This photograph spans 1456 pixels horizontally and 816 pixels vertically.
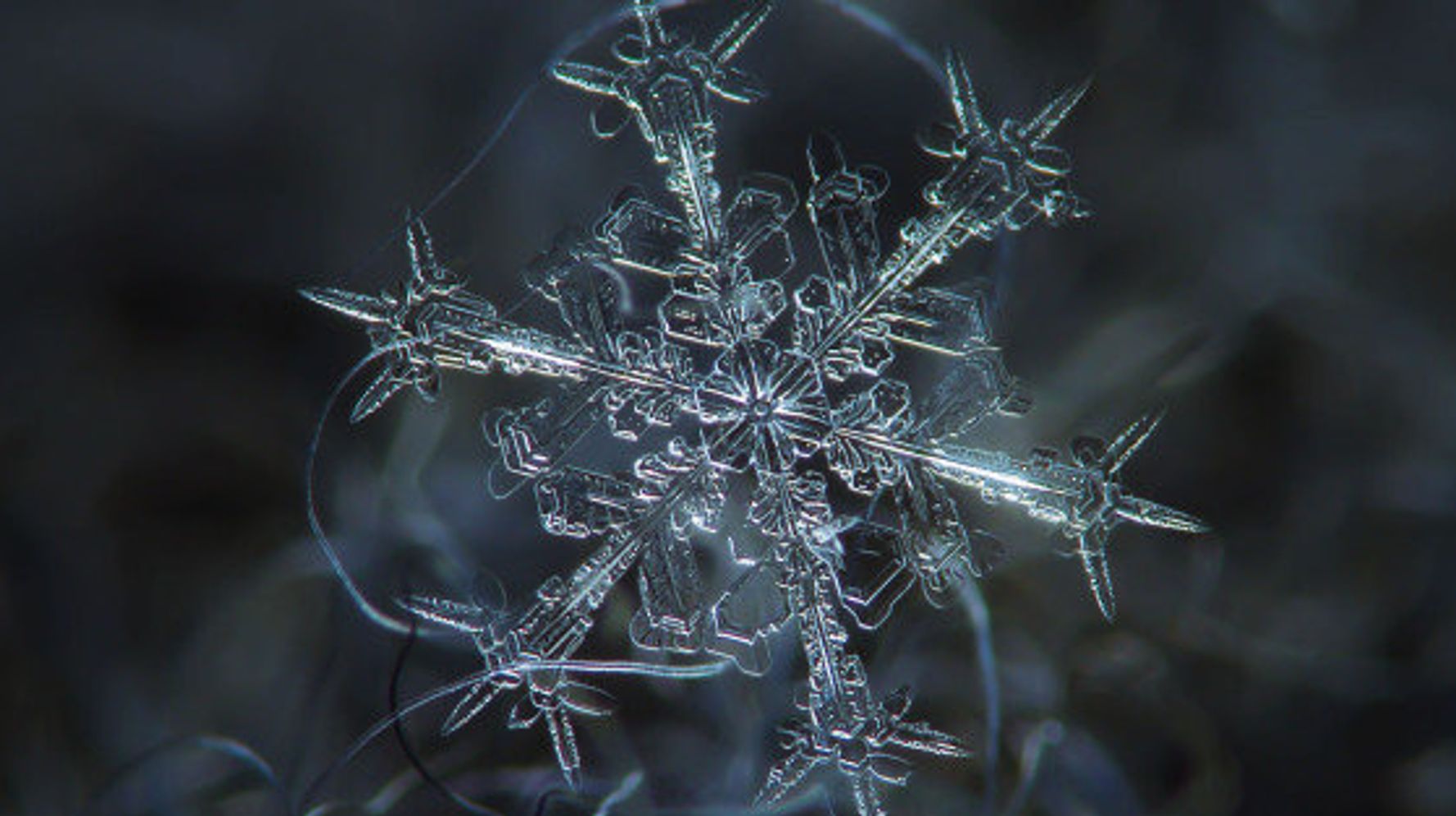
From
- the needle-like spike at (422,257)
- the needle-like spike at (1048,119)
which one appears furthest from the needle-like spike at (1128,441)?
the needle-like spike at (422,257)

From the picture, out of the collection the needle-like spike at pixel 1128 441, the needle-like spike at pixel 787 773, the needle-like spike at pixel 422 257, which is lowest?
the needle-like spike at pixel 787 773

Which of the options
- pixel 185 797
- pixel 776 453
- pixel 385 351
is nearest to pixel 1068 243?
pixel 776 453

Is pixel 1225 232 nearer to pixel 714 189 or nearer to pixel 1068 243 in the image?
pixel 1068 243

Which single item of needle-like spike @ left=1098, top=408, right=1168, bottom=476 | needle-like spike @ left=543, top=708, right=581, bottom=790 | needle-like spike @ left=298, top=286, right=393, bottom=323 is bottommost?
needle-like spike @ left=543, top=708, right=581, bottom=790

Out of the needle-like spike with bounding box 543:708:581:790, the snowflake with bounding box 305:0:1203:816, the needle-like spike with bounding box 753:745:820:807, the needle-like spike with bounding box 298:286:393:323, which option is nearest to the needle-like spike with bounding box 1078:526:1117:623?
the snowflake with bounding box 305:0:1203:816

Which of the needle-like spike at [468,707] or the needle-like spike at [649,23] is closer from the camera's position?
the needle-like spike at [649,23]

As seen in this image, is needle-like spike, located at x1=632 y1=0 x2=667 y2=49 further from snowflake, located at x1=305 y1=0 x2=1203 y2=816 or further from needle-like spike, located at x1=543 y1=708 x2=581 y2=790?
needle-like spike, located at x1=543 y1=708 x2=581 y2=790

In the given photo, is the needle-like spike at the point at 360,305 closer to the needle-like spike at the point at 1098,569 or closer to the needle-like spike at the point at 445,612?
the needle-like spike at the point at 445,612
